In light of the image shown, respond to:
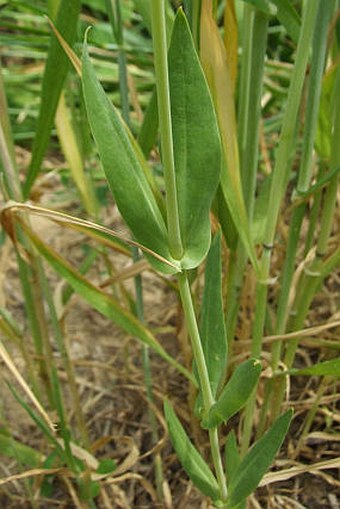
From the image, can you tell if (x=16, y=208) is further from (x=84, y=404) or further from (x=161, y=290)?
(x=161, y=290)

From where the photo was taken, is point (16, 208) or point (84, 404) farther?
point (84, 404)

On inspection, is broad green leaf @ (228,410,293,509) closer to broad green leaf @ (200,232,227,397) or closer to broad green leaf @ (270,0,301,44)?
broad green leaf @ (200,232,227,397)

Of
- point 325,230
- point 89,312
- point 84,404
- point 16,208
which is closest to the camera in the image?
point 16,208

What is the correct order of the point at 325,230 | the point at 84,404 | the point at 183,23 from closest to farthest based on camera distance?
the point at 183,23 → the point at 325,230 → the point at 84,404

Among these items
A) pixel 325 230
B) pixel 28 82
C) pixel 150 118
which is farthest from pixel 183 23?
pixel 28 82

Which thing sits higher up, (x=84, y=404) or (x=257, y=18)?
(x=257, y=18)

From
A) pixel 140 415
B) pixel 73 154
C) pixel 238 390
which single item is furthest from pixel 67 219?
pixel 140 415

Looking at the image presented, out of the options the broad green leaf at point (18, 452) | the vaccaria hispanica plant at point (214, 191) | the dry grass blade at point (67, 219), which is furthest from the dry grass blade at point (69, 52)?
the broad green leaf at point (18, 452)

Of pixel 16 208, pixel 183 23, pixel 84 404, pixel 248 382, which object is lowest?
pixel 84 404
